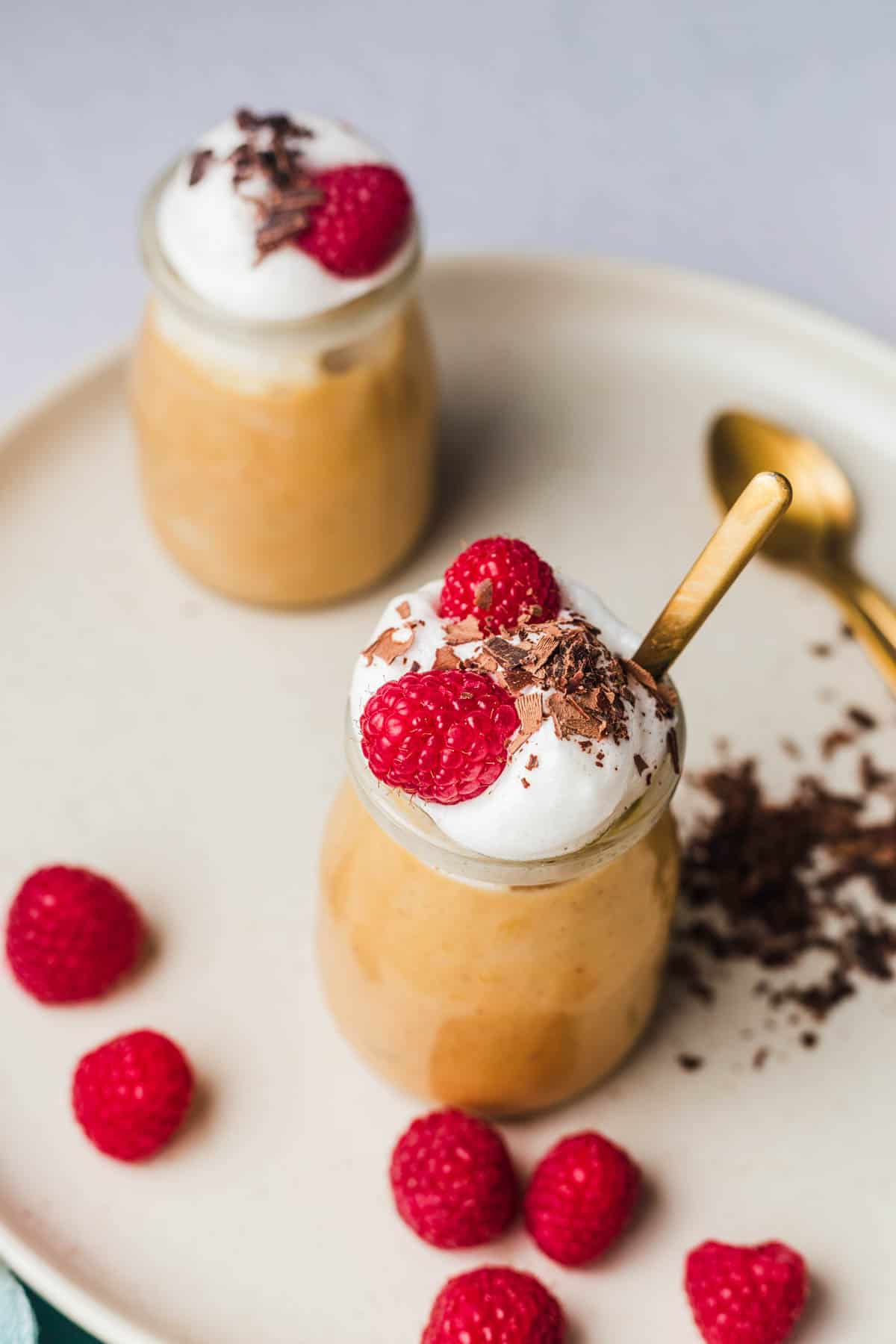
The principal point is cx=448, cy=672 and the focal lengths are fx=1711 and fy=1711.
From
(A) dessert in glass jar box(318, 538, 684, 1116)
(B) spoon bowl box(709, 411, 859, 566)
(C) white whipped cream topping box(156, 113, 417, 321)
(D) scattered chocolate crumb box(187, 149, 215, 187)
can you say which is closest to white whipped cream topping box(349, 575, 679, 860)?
(A) dessert in glass jar box(318, 538, 684, 1116)

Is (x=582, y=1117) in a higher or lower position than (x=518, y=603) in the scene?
lower

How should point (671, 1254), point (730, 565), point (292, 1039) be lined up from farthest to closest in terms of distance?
point (292, 1039)
point (671, 1254)
point (730, 565)

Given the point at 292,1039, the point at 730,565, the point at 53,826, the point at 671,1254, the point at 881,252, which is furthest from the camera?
the point at 881,252

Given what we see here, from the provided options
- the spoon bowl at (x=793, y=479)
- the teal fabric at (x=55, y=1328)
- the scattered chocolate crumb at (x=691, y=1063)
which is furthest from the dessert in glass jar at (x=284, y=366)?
the teal fabric at (x=55, y=1328)

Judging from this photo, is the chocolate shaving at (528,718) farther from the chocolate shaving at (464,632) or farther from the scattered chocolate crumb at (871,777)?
the scattered chocolate crumb at (871,777)

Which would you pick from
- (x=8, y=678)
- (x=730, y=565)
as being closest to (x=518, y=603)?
(x=730, y=565)

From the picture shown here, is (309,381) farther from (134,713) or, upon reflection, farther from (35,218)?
(35,218)

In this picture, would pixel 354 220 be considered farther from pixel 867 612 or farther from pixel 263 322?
pixel 867 612
